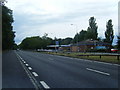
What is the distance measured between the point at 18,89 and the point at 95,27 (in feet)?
349

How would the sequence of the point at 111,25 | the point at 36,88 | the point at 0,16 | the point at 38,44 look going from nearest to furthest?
the point at 36,88 < the point at 0,16 < the point at 111,25 < the point at 38,44

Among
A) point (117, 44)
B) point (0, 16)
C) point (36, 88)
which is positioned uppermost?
point (0, 16)

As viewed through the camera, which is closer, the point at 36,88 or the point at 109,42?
the point at 36,88

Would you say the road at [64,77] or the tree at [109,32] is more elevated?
the tree at [109,32]

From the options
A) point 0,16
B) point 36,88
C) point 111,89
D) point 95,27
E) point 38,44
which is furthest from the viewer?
point 38,44

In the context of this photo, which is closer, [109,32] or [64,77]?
[64,77]

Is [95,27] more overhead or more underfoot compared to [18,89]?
more overhead

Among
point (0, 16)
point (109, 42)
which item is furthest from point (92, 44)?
point (0, 16)


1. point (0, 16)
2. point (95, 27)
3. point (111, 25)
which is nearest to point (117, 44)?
point (0, 16)

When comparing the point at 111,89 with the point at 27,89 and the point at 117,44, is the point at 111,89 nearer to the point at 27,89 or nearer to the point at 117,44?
the point at 27,89

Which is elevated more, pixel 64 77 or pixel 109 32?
pixel 109 32

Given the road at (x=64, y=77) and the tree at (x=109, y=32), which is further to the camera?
the tree at (x=109, y=32)

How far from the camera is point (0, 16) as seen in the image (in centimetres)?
2958

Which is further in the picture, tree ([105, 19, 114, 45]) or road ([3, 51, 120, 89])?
tree ([105, 19, 114, 45])
